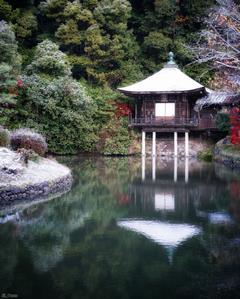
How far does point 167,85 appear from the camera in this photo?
32.7 m

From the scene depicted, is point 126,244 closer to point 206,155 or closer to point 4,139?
point 4,139

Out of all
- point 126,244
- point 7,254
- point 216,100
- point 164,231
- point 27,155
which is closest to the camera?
point 7,254

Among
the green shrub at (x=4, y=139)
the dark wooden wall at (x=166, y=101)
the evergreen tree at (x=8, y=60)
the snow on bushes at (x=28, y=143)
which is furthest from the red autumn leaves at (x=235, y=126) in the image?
the green shrub at (x=4, y=139)

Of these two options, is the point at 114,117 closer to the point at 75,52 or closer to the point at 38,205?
the point at 75,52

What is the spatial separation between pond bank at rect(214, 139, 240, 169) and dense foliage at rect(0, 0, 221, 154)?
16.6ft

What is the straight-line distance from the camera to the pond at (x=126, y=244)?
7078mm

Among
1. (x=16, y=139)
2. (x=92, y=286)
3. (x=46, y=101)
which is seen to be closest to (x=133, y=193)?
(x=16, y=139)

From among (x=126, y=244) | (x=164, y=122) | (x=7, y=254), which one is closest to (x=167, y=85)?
(x=164, y=122)

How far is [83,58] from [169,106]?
941cm

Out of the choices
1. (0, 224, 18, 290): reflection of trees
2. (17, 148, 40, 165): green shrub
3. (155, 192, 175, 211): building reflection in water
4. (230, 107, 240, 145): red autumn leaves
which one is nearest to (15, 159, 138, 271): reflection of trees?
(0, 224, 18, 290): reflection of trees

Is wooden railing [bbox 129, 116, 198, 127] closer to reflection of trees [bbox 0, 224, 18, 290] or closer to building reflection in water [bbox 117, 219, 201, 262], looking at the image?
building reflection in water [bbox 117, 219, 201, 262]

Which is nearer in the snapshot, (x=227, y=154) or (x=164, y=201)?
(x=164, y=201)

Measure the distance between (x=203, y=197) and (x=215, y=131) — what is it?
18.7 metres

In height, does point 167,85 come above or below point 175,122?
above
